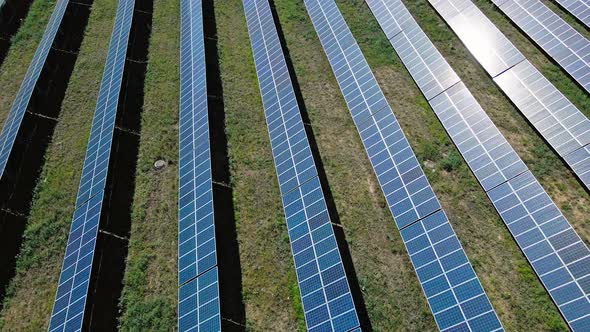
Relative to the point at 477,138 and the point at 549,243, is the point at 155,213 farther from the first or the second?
the point at 549,243

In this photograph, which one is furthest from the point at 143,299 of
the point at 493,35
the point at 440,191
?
the point at 493,35

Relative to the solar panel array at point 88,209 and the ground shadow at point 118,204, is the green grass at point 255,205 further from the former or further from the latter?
the solar panel array at point 88,209

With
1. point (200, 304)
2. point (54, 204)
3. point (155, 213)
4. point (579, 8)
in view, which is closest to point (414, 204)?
→ point (200, 304)

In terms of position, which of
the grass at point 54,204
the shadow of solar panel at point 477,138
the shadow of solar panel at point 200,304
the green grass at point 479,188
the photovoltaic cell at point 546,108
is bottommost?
the green grass at point 479,188

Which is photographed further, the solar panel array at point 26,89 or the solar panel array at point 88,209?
the solar panel array at point 26,89

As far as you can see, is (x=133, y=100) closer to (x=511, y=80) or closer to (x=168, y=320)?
(x=168, y=320)

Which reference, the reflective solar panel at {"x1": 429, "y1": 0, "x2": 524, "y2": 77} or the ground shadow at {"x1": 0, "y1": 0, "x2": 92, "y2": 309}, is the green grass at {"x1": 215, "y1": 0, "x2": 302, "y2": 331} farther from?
the reflective solar panel at {"x1": 429, "y1": 0, "x2": 524, "y2": 77}

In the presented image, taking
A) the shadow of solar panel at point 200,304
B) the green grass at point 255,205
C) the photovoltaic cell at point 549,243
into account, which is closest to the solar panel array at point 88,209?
the shadow of solar panel at point 200,304
